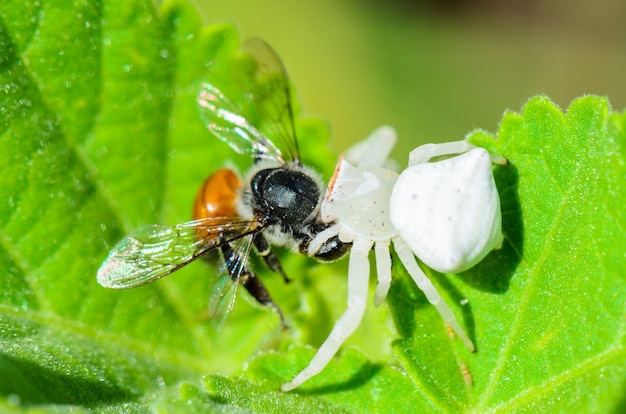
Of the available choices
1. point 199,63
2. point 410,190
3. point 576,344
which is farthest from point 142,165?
point 576,344

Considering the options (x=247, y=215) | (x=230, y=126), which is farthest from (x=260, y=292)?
(x=230, y=126)

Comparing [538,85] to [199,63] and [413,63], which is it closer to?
[413,63]

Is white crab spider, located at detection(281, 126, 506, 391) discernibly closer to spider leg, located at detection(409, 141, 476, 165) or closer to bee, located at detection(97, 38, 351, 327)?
spider leg, located at detection(409, 141, 476, 165)

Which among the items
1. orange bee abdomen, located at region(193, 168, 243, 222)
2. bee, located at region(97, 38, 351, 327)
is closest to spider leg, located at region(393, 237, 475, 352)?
bee, located at region(97, 38, 351, 327)

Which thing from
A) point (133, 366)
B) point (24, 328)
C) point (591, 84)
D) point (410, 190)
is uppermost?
point (410, 190)

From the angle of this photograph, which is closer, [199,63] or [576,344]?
[576,344]

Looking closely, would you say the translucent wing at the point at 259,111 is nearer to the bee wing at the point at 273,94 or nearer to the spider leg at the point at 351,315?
the bee wing at the point at 273,94
